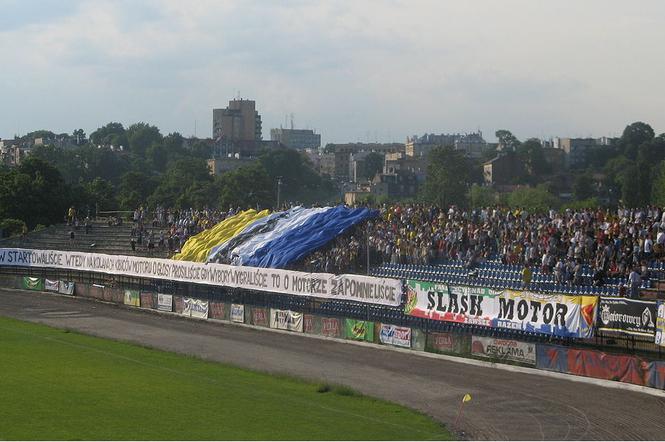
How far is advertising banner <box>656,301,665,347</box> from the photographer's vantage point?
106ft

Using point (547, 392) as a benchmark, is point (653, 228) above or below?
above

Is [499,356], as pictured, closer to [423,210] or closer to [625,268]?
[625,268]

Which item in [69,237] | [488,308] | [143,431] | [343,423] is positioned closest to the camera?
[143,431]

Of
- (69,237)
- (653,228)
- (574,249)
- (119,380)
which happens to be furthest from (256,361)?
(69,237)

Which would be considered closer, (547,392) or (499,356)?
(547,392)

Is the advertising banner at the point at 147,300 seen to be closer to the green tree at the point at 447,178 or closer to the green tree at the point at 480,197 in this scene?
the green tree at the point at 447,178

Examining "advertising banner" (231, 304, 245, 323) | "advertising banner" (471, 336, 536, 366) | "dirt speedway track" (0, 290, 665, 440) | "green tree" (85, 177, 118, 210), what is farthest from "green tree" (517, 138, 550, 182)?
"advertising banner" (471, 336, 536, 366)

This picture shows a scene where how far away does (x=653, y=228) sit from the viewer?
4206 centimetres

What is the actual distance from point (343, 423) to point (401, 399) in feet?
18.3

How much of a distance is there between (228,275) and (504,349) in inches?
825

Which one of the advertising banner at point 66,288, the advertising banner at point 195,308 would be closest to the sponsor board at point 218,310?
the advertising banner at point 195,308

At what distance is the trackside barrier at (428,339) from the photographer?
32812mm

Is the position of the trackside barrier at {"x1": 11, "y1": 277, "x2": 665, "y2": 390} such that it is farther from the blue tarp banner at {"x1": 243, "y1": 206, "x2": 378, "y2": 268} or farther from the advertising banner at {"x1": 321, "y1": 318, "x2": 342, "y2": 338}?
the blue tarp banner at {"x1": 243, "y1": 206, "x2": 378, "y2": 268}

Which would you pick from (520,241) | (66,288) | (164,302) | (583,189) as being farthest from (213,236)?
(583,189)
